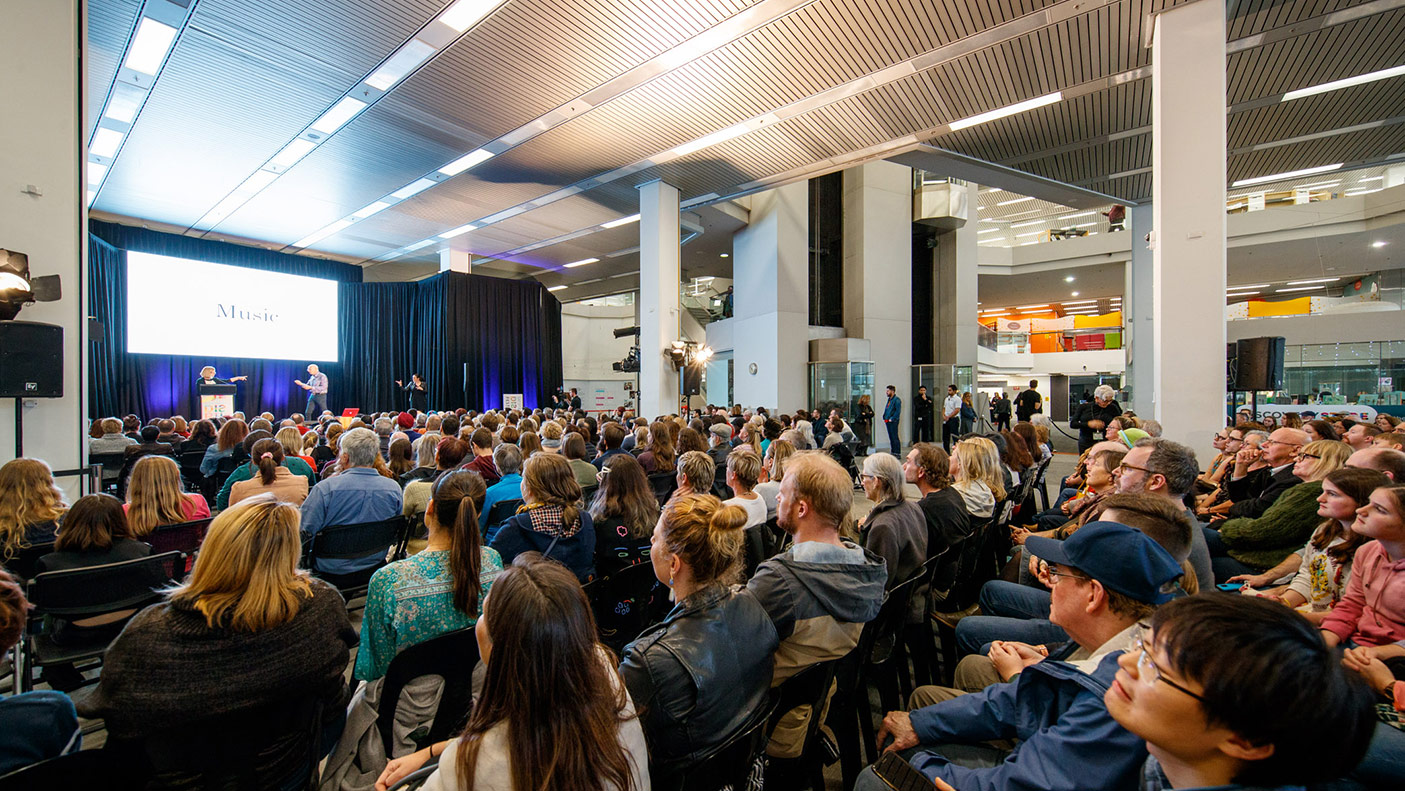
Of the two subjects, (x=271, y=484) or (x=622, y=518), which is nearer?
(x=622, y=518)

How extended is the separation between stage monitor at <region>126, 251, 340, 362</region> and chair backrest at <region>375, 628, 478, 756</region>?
1389 cm

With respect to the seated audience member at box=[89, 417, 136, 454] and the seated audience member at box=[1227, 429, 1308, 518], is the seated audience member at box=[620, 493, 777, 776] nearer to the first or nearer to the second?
the seated audience member at box=[1227, 429, 1308, 518]

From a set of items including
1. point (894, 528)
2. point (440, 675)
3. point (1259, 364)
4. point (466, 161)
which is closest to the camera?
point (440, 675)

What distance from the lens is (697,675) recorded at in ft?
4.15

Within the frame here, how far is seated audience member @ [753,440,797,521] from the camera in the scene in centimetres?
350

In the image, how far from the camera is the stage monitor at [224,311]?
1116 cm

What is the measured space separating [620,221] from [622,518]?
10.4 metres

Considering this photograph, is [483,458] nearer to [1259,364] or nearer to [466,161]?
[466,161]

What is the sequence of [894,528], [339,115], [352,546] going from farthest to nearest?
[339,115], [352,546], [894,528]

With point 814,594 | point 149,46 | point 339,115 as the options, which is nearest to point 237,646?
→ point 814,594

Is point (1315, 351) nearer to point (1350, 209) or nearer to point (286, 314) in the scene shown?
point (1350, 209)

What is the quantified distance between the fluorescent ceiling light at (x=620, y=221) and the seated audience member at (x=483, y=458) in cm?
828

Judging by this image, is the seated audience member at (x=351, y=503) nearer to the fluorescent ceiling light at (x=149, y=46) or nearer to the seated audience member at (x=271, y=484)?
the seated audience member at (x=271, y=484)

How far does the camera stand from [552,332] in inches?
703
